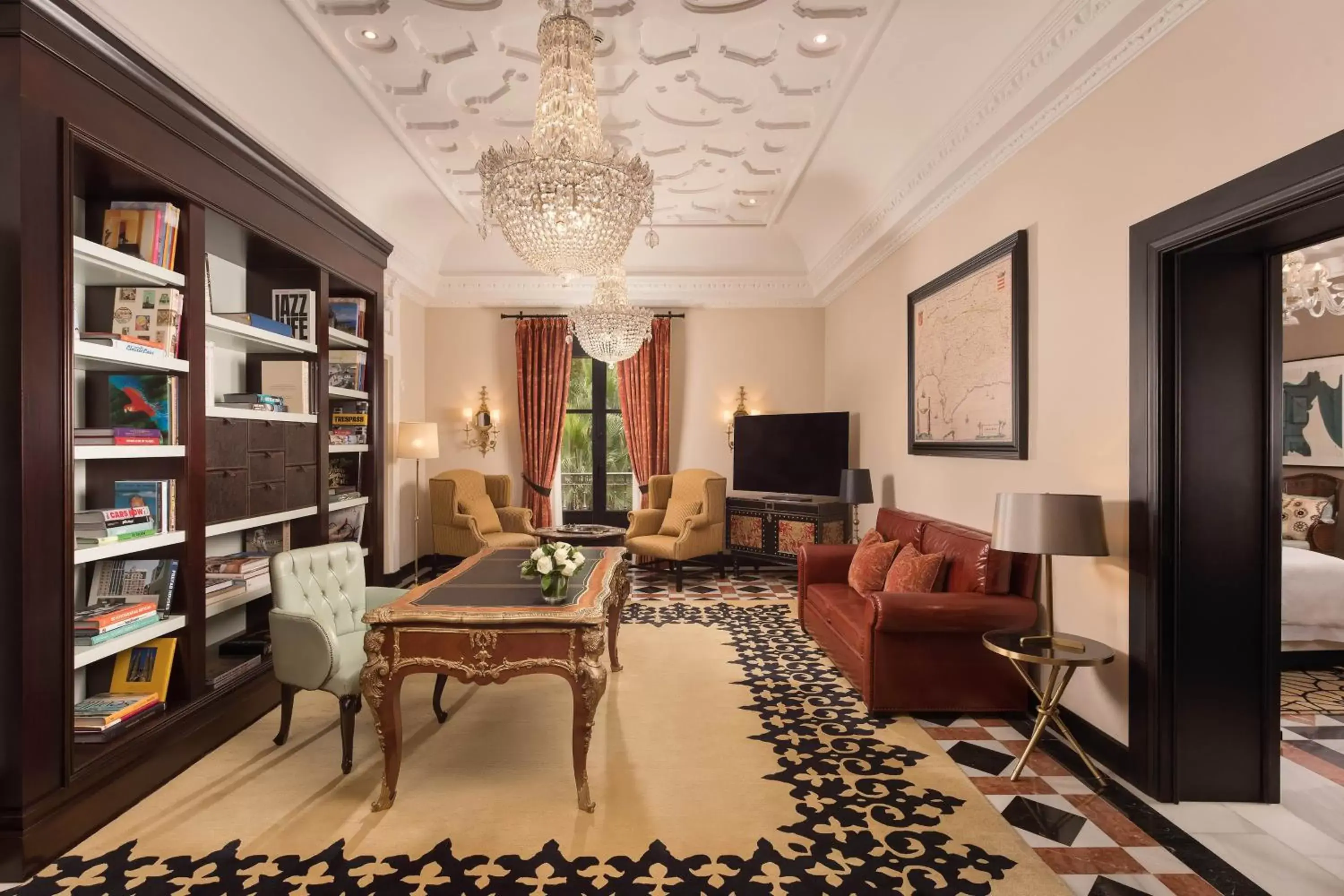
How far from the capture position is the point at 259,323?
156 inches

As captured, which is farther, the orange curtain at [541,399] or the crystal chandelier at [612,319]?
the orange curtain at [541,399]

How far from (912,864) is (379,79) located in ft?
16.3

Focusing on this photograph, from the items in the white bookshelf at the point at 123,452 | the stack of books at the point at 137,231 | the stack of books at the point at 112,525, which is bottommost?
the stack of books at the point at 112,525

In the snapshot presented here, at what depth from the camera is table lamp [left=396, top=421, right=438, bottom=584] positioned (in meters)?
6.61

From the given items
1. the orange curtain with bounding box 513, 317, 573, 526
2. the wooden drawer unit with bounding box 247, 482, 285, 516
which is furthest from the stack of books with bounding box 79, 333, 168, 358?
the orange curtain with bounding box 513, 317, 573, 526

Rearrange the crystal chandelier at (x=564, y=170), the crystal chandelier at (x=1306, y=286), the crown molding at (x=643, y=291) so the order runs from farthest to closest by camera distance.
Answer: the crown molding at (x=643, y=291)
the crystal chandelier at (x=1306, y=286)
the crystal chandelier at (x=564, y=170)

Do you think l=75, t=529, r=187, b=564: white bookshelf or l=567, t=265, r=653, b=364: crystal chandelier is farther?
l=567, t=265, r=653, b=364: crystal chandelier

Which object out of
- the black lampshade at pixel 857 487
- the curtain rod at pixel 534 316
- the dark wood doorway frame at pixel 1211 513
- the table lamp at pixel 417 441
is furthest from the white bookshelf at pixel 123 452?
the curtain rod at pixel 534 316

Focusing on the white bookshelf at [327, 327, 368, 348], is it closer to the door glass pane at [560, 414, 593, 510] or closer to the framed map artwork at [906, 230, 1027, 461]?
the door glass pane at [560, 414, 593, 510]

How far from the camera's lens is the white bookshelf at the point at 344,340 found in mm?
4934

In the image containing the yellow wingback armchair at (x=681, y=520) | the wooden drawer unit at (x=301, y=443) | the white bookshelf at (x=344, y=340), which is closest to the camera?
the wooden drawer unit at (x=301, y=443)

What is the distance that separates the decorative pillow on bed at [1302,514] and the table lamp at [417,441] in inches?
303

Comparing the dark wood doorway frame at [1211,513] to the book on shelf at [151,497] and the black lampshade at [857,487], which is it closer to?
the black lampshade at [857,487]

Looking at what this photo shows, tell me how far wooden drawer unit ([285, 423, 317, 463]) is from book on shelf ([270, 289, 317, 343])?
60cm
